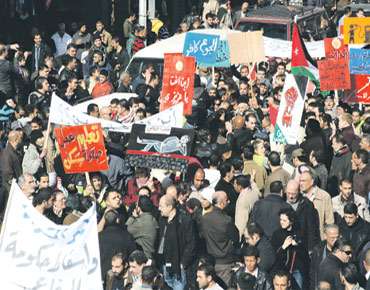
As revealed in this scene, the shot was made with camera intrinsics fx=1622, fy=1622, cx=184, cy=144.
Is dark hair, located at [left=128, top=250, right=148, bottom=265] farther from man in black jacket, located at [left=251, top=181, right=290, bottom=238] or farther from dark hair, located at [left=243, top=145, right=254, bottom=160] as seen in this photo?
dark hair, located at [left=243, top=145, right=254, bottom=160]

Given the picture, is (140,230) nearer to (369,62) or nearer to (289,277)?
(289,277)

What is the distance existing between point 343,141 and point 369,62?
4.20 metres

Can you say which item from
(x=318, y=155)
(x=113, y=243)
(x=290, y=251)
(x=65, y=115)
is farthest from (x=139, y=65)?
(x=290, y=251)

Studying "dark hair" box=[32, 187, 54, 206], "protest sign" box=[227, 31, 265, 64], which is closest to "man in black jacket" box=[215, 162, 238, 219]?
"dark hair" box=[32, 187, 54, 206]

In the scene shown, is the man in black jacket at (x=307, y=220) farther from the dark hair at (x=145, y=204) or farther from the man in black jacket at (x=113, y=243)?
the man in black jacket at (x=113, y=243)

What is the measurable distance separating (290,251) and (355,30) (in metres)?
11.7

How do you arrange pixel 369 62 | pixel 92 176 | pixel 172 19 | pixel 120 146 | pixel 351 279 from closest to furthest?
pixel 351 279 → pixel 92 176 → pixel 120 146 → pixel 369 62 → pixel 172 19

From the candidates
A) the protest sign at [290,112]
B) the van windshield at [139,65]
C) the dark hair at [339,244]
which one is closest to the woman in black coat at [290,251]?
the dark hair at [339,244]

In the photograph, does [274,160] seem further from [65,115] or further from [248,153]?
[65,115]

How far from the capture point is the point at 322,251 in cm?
1467

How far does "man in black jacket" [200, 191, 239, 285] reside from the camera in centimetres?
1525

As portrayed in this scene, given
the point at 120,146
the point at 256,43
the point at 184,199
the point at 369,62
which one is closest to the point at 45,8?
the point at 256,43

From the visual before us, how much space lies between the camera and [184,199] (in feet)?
52.8

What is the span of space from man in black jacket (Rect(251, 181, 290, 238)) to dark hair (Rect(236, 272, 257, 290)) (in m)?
1.69
